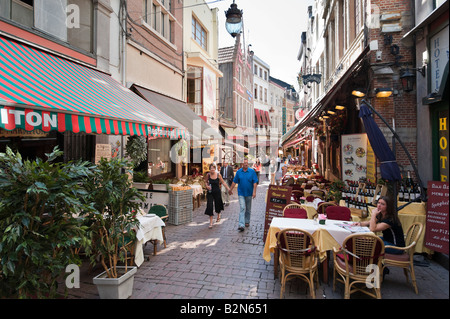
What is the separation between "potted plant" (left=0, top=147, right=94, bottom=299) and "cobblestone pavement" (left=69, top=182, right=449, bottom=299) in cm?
113

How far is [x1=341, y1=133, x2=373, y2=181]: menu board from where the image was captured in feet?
27.4

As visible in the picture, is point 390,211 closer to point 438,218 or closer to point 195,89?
point 438,218

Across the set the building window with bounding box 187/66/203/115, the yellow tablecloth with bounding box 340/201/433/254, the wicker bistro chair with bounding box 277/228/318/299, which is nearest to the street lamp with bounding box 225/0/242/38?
the yellow tablecloth with bounding box 340/201/433/254

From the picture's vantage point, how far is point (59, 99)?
479 cm

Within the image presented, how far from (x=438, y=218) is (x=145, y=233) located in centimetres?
450

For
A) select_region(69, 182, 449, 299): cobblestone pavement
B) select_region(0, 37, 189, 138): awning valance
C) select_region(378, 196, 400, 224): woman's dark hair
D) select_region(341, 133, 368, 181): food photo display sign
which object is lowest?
select_region(69, 182, 449, 299): cobblestone pavement

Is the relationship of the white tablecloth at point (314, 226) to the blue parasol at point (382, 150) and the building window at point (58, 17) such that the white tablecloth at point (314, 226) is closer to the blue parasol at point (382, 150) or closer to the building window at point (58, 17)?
the blue parasol at point (382, 150)

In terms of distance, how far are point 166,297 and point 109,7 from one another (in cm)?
849

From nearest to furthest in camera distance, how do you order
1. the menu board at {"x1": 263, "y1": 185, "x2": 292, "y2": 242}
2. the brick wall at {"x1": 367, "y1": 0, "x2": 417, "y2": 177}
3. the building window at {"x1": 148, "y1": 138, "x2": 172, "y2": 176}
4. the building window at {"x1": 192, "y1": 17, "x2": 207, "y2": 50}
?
the menu board at {"x1": 263, "y1": 185, "x2": 292, "y2": 242}, the brick wall at {"x1": 367, "y1": 0, "x2": 417, "y2": 177}, the building window at {"x1": 148, "y1": 138, "x2": 172, "y2": 176}, the building window at {"x1": 192, "y1": 17, "x2": 207, "y2": 50}

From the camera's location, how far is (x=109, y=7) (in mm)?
8578

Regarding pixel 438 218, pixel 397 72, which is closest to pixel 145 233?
pixel 438 218

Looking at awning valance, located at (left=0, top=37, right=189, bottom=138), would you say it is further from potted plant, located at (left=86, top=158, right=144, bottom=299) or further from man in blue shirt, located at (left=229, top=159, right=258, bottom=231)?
man in blue shirt, located at (left=229, top=159, right=258, bottom=231)

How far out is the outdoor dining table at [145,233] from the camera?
4797 mm

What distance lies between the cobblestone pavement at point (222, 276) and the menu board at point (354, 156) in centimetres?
349
